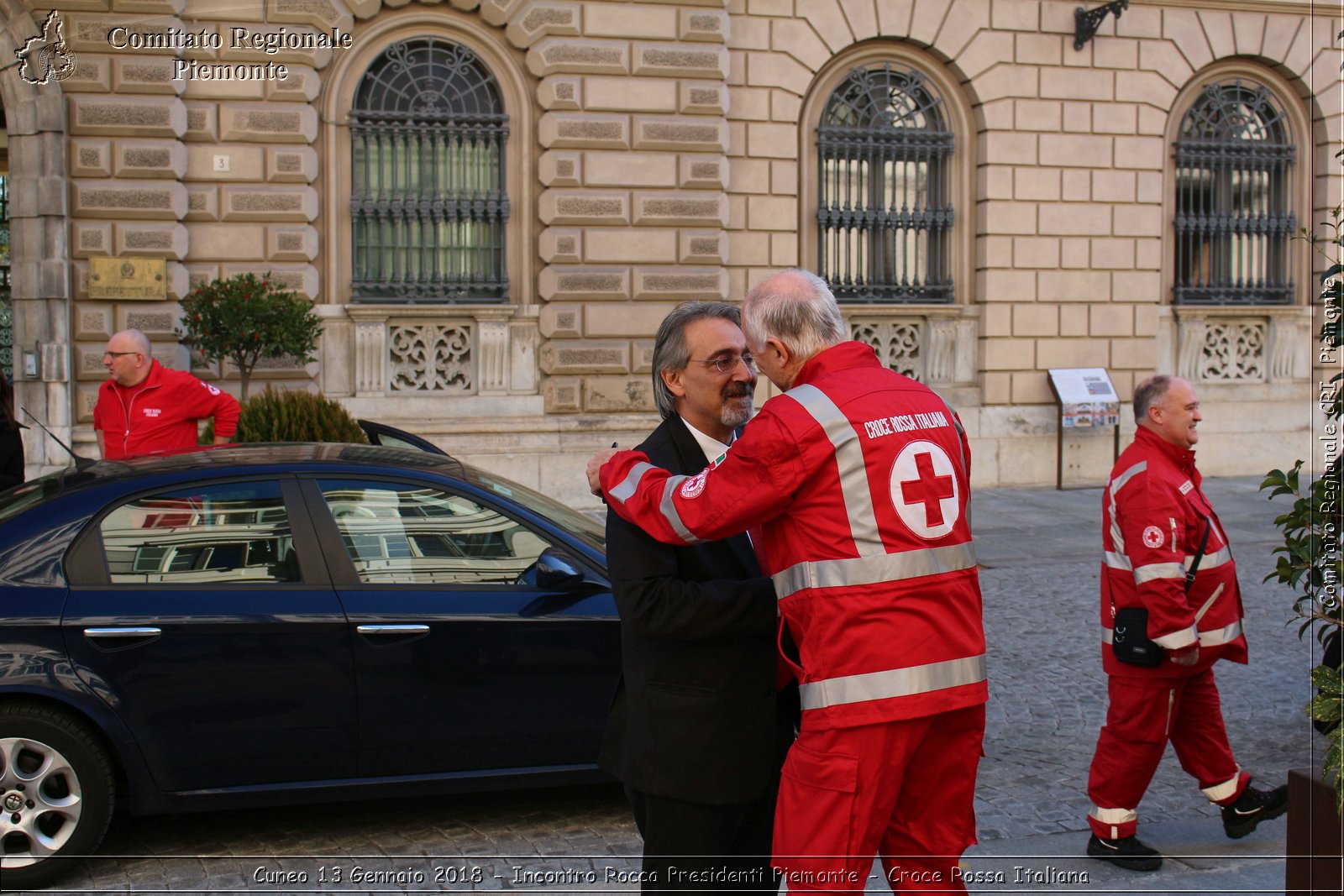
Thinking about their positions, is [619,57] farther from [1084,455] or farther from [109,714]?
[109,714]

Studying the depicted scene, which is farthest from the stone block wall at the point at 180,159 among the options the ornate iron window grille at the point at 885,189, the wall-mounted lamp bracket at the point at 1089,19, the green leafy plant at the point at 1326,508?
the green leafy plant at the point at 1326,508

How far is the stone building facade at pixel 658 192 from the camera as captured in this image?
12789 mm

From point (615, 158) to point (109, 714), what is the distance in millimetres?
10317

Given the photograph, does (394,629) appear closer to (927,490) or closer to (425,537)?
(425,537)

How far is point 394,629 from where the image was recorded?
474 cm

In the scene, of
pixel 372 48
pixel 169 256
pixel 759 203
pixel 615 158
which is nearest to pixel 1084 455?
pixel 759 203

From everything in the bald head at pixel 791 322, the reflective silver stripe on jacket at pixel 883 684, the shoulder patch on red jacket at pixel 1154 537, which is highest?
the bald head at pixel 791 322

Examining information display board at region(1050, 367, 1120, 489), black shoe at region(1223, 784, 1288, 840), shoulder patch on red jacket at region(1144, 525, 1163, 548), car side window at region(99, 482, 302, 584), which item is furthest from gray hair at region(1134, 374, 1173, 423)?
information display board at region(1050, 367, 1120, 489)

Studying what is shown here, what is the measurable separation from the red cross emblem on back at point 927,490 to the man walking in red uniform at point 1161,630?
207cm

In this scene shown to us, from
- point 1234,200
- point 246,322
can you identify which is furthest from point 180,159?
point 1234,200

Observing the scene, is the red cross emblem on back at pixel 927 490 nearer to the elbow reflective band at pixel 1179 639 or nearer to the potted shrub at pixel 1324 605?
the potted shrub at pixel 1324 605

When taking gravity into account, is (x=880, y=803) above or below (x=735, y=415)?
below

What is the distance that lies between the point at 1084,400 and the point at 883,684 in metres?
13.5

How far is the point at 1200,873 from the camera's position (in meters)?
4.66
